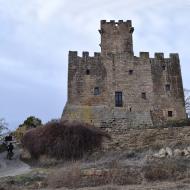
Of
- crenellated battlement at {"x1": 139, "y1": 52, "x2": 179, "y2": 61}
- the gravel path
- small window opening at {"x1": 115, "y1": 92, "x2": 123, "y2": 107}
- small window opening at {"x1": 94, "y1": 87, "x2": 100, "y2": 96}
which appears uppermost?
crenellated battlement at {"x1": 139, "y1": 52, "x2": 179, "y2": 61}

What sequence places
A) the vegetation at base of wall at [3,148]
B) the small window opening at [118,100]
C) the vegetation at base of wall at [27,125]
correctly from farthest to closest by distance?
1. the small window opening at [118,100]
2. the vegetation at base of wall at [27,125]
3. the vegetation at base of wall at [3,148]

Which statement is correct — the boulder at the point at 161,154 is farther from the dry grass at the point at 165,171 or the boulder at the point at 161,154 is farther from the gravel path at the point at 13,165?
the gravel path at the point at 13,165

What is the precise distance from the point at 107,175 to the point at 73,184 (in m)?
1.37

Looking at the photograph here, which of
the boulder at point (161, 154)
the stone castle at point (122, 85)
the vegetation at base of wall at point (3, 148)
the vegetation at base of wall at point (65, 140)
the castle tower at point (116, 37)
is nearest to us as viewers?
the boulder at point (161, 154)

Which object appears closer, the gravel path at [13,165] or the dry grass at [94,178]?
the dry grass at [94,178]

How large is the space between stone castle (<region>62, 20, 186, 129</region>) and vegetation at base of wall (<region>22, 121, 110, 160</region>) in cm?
775

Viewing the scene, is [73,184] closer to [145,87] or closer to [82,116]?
[82,116]

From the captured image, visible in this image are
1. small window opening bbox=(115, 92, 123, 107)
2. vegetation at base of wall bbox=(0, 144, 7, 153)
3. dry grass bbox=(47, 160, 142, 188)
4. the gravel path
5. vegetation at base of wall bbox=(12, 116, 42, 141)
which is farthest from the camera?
small window opening bbox=(115, 92, 123, 107)

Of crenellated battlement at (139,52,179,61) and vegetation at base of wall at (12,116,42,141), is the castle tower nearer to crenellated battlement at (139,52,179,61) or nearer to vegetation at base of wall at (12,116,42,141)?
crenellated battlement at (139,52,179,61)

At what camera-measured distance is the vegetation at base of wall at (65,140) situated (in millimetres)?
24688

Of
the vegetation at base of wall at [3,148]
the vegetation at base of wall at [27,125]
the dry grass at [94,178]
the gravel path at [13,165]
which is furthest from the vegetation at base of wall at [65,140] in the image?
the dry grass at [94,178]

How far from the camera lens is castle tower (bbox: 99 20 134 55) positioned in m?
37.1

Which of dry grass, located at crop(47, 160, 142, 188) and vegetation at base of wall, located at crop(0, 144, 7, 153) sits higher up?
vegetation at base of wall, located at crop(0, 144, 7, 153)

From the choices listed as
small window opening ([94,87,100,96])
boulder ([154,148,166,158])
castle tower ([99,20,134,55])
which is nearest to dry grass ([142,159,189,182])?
boulder ([154,148,166,158])
